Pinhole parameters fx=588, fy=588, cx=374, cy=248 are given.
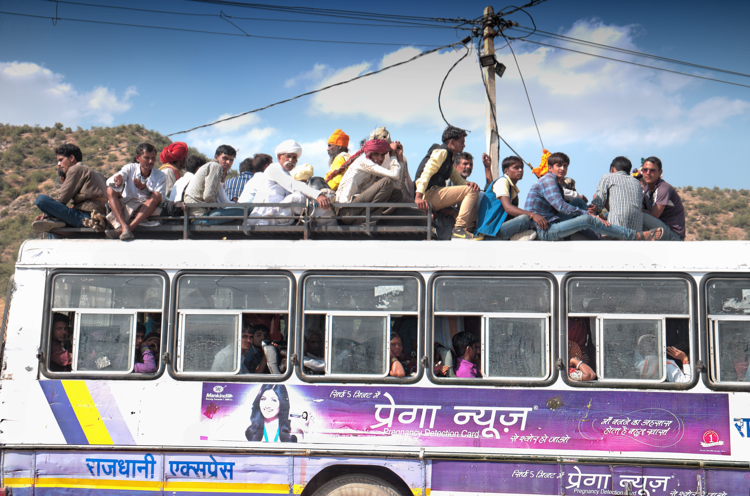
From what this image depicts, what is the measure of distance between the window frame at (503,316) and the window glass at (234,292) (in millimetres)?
1288

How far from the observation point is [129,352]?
5.30 meters

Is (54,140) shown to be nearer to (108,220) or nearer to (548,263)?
(108,220)

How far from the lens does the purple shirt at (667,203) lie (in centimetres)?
619

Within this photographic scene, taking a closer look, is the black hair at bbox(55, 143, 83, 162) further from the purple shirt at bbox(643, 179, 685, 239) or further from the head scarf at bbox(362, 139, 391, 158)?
the purple shirt at bbox(643, 179, 685, 239)

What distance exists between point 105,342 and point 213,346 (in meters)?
1.01

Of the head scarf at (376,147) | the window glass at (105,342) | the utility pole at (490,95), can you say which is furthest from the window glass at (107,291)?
the utility pole at (490,95)

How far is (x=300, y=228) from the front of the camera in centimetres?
559

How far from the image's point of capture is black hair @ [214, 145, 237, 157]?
7.14 m

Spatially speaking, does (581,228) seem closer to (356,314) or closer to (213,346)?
(356,314)

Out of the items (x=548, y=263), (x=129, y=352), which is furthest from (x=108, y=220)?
(x=548, y=263)

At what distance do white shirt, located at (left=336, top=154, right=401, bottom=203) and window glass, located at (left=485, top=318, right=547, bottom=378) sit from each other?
1.87 metres

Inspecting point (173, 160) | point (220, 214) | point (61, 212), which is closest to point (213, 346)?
point (220, 214)

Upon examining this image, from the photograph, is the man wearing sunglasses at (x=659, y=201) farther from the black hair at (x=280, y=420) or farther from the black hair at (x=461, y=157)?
the black hair at (x=280, y=420)

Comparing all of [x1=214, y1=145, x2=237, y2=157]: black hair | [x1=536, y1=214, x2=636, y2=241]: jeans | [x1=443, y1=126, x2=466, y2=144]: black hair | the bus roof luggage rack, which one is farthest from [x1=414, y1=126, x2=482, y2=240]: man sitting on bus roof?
[x1=214, y1=145, x2=237, y2=157]: black hair
